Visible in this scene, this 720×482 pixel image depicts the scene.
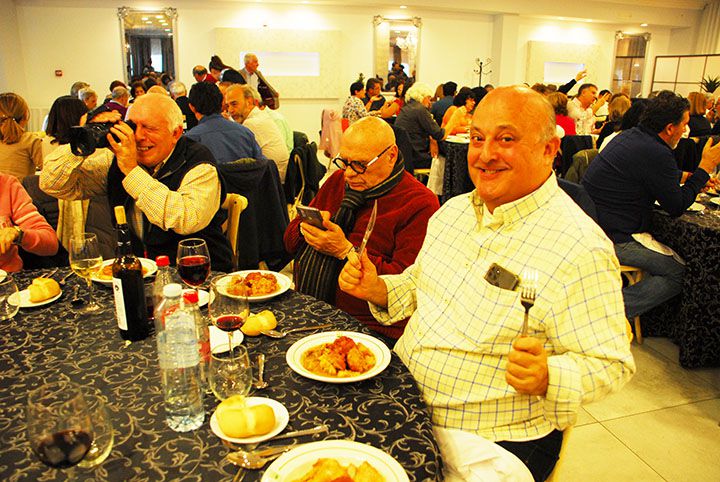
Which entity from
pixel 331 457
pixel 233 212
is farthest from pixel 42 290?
pixel 233 212

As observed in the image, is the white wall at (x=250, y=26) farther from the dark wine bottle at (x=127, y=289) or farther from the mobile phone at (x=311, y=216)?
the dark wine bottle at (x=127, y=289)

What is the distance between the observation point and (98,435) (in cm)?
94

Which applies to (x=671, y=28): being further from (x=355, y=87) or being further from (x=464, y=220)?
(x=464, y=220)

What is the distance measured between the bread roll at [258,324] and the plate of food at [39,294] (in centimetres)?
68

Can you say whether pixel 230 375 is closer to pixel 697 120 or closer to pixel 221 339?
pixel 221 339

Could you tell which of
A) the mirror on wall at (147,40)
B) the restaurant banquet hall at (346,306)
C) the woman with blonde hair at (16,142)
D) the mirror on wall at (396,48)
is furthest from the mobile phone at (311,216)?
the mirror on wall at (396,48)

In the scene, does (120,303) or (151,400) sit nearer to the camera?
(151,400)

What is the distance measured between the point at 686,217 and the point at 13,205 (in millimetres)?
3484

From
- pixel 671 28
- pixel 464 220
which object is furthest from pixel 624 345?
pixel 671 28

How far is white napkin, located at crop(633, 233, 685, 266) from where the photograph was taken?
311 cm

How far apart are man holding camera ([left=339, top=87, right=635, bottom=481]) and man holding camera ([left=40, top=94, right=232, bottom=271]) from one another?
3.91 feet

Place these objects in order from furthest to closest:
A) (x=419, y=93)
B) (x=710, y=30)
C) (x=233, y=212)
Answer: (x=710, y=30) → (x=419, y=93) → (x=233, y=212)

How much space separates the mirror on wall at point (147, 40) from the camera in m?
10.4

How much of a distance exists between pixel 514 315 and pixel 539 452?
14.6 inches
